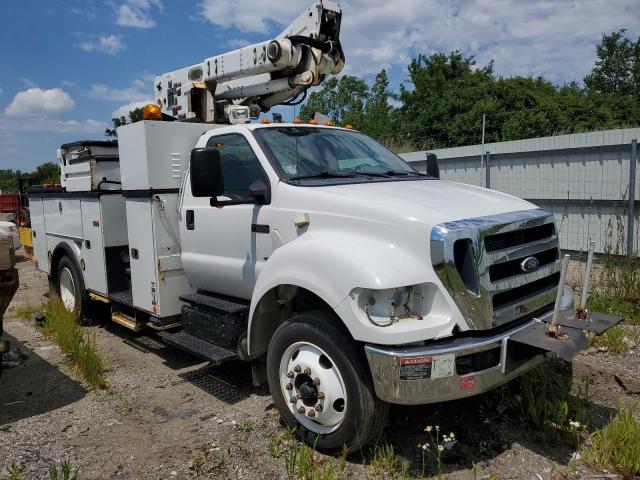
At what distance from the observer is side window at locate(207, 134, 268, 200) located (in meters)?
4.34

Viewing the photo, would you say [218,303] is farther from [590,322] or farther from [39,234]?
[39,234]

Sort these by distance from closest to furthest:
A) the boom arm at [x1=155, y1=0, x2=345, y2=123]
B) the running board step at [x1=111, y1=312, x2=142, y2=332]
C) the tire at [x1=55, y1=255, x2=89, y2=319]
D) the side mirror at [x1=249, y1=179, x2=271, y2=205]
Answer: the side mirror at [x1=249, y1=179, x2=271, y2=205]
the boom arm at [x1=155, y1=0, x2=345, y2=123]
the running board step at [x1=111, y1=312, x2=142, y2=332]
the tire at [x1=55, y1=255, x2=89, y2=319]

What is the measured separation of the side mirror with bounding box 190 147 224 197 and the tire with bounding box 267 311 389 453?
117 cm

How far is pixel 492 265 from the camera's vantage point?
3.20 meters

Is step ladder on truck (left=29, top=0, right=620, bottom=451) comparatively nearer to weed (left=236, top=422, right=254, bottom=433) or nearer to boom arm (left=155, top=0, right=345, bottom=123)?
boom arm (left=155, top=0, right=345, bottom=123)

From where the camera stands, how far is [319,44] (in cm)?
554

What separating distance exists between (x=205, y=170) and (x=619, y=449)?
3.28m

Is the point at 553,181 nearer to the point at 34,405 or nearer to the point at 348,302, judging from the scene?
the point at 348,302

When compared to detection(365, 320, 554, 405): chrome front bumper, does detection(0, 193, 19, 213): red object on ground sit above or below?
above

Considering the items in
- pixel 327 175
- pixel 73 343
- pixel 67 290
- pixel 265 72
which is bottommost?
pixel 73 343

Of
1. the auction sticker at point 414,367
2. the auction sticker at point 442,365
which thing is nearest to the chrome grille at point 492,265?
the auction sticker at point 442,365

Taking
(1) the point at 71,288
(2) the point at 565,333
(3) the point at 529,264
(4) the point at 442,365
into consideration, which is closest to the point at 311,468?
(4) the point at 442,365

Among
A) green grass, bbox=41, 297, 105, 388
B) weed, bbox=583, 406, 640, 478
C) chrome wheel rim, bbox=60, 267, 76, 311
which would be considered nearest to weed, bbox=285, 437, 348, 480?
weed, bbox=583, 406, 640, 478

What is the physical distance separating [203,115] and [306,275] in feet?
12.2
